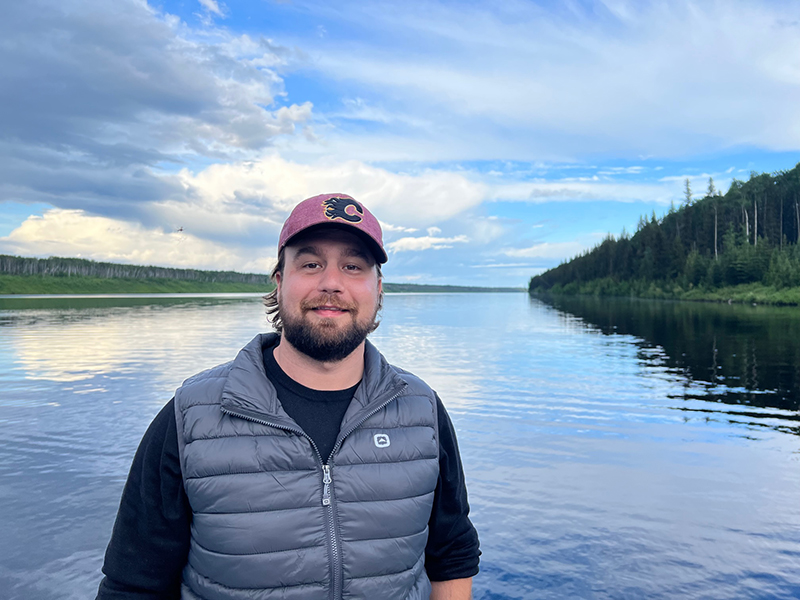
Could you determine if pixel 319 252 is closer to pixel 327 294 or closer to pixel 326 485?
pixel 327 294

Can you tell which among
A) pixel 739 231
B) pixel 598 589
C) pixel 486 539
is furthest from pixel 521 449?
pixel 739 231

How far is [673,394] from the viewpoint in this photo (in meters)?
16.8

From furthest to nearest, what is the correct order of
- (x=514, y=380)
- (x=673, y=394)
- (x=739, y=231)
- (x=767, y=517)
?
1. (x=739, y=231)
2. (x=514, y=380)
3. (x=673, y=394)
4. (x=767, y=517)

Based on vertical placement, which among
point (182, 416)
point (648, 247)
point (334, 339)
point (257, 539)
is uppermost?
point (648, 247)

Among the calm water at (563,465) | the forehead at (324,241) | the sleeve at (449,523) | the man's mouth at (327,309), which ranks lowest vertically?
the calm water at (563,465)

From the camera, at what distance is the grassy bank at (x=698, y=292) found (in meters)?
68.9

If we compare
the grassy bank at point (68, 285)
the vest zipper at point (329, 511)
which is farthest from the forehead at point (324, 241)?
the grassy bank at point (68, 285)

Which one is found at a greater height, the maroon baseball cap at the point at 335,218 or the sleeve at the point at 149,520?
the maroon baseball cap at the point at 335,218

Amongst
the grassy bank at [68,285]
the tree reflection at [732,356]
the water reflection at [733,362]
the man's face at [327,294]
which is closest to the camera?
the man's face at [327,294]

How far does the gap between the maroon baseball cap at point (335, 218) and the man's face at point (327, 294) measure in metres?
0.08

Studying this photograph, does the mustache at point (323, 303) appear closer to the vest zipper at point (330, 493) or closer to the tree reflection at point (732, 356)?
the vest zipper at point (330, 493)

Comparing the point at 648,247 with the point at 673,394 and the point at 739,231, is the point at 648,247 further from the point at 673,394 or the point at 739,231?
the point at 673,394

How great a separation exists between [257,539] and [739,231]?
127 metres

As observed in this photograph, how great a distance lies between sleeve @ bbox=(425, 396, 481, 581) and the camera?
10.0 feet
